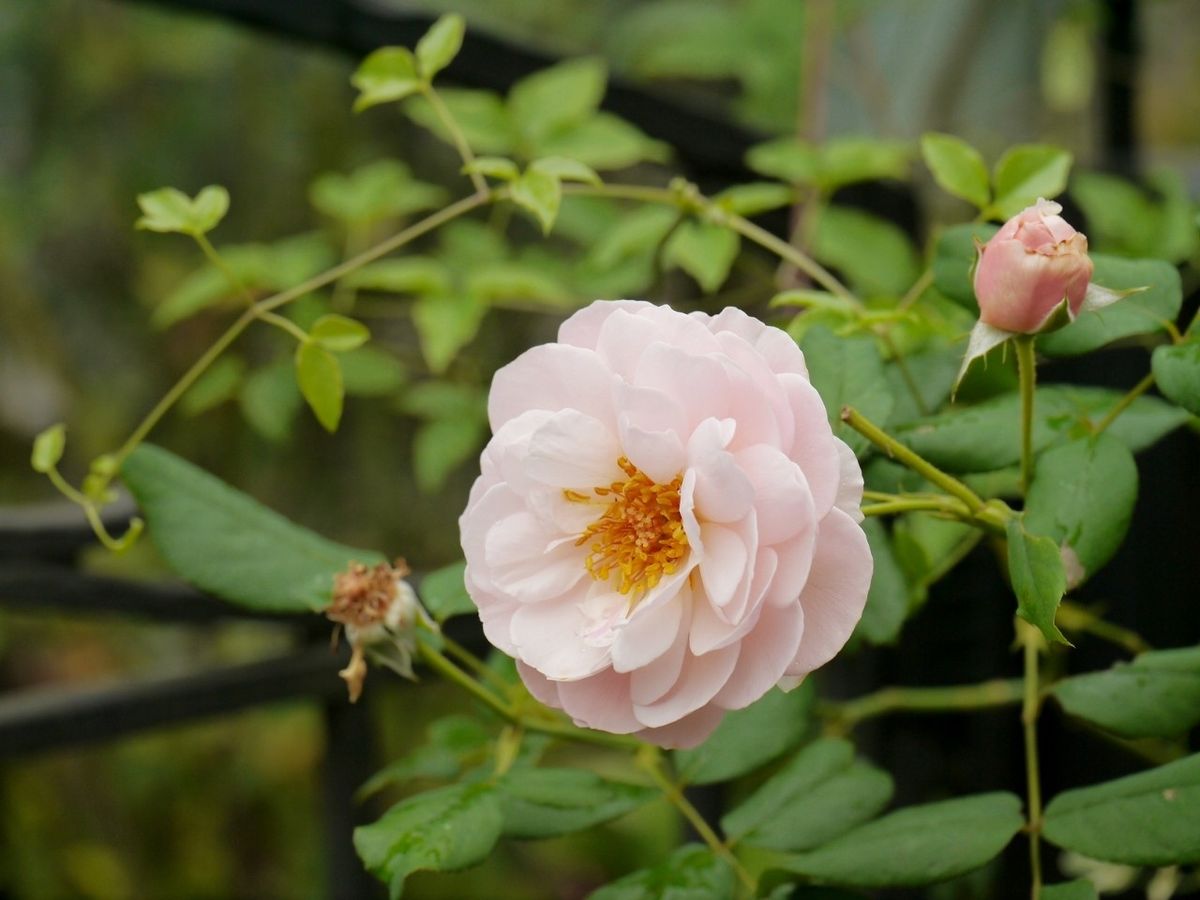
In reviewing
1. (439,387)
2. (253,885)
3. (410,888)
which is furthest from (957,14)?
(253,885)

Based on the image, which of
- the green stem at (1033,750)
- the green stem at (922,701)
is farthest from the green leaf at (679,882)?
the green stem at (922,701)

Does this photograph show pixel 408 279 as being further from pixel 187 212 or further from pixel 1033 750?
pixel 1033 750

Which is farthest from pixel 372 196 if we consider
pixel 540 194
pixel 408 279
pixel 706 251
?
pixel 540 194

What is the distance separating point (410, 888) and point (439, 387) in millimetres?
1281

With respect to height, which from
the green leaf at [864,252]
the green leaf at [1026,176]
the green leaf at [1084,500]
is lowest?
the green leaf at [864,252]

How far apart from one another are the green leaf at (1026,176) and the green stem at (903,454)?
184 mm

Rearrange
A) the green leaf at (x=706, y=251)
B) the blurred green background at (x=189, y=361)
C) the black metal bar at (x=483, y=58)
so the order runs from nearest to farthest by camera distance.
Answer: the green leaf at (x=706, y=251) < the black metal bar at (x=483, y=58) < the blurred green background at (x=189, y=361)

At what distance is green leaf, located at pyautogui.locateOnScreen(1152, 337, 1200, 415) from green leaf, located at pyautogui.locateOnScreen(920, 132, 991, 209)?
16 cm

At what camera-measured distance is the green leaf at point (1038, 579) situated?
368 millimetres

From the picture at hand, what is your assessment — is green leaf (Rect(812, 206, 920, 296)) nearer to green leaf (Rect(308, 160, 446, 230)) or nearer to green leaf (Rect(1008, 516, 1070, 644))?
green leaf (Rect(308, 160, 446, 230))

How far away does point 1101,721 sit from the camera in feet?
1.62

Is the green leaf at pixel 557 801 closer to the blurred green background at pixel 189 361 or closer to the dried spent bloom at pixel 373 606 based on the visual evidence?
the dried spent bloom at pixel 373 606

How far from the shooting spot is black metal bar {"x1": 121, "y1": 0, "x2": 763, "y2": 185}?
81 cm

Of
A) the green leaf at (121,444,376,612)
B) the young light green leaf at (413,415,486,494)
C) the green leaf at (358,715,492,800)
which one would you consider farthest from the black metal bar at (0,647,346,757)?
the green leaf at (121,444,376,612)
